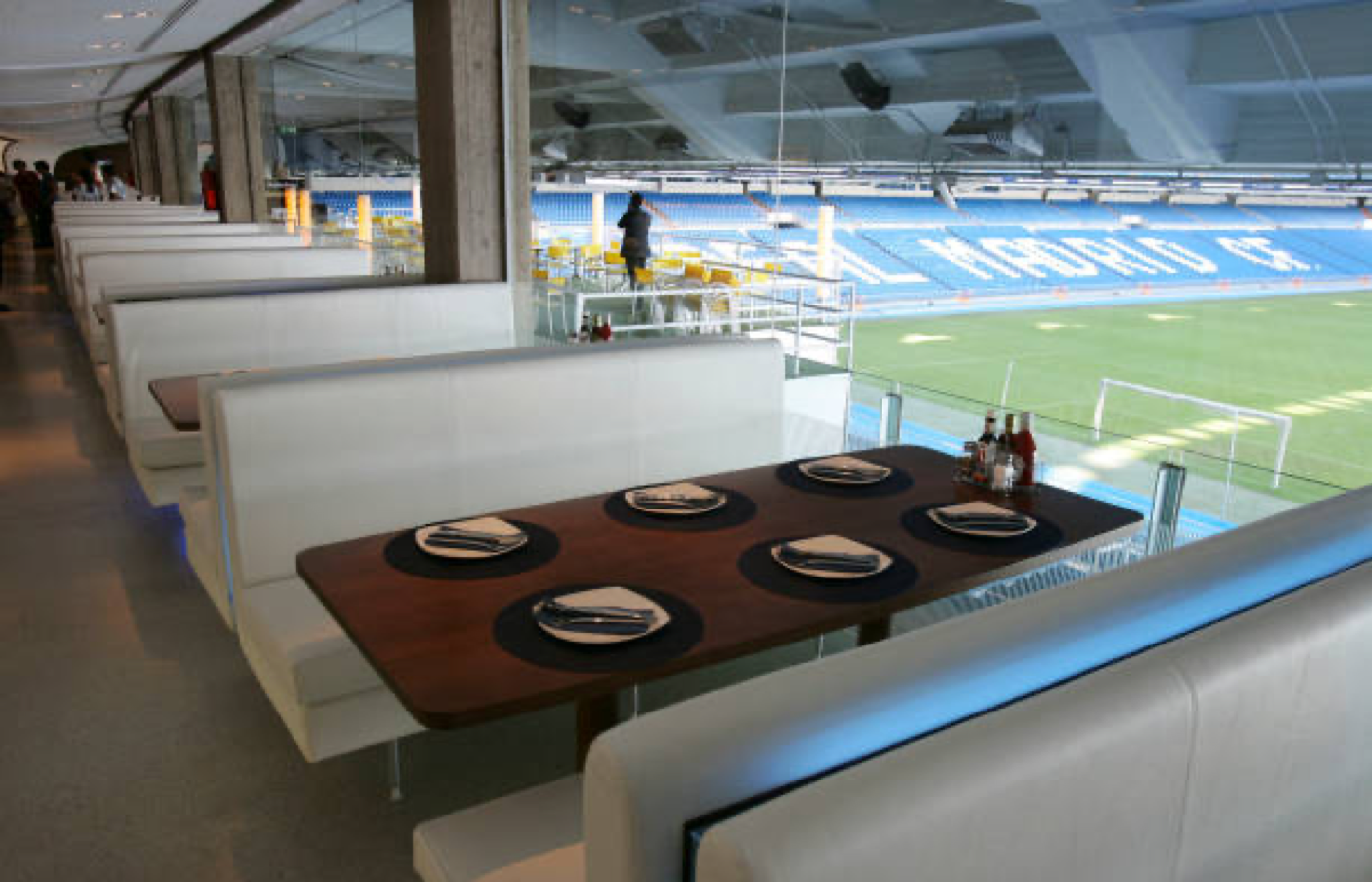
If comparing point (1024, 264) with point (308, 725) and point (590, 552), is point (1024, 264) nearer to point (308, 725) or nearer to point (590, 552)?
point (590, 552)

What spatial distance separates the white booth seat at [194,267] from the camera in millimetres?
6043

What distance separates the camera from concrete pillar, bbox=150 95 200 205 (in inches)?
592

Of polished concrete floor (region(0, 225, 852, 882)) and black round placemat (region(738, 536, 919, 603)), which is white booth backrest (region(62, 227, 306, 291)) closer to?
polished concrete floor (region(0, 225, 852, 882))

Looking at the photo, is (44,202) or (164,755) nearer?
(164,755)

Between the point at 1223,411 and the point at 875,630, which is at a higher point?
the point at 1223,411

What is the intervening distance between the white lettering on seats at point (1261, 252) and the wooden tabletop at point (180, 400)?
3.02 m

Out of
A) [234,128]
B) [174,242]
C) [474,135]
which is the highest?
[234,128]

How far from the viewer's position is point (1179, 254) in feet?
10.0

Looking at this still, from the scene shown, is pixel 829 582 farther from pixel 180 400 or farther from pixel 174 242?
pixel 174 242

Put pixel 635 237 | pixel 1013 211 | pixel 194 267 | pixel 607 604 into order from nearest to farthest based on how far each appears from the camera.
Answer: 1. pixel 607 604
2. pixel 1013 211
3. pixel 194 267
4. pixel 635 237

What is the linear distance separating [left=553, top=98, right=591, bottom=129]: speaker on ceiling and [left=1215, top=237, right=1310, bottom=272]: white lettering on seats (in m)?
3.70

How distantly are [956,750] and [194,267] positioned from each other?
6421 millimetres

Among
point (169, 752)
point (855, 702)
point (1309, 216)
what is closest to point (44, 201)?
point (169, 752)

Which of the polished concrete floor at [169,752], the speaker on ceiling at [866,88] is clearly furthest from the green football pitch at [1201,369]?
the polished concrete floor at [169,752]
